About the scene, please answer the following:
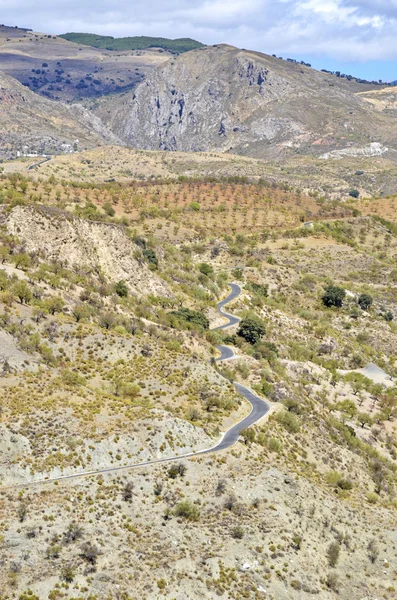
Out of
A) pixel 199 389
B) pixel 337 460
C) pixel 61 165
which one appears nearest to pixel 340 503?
pixel 337 460

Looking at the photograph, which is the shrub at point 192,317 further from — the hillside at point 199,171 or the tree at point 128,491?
the hillside at point 199,171

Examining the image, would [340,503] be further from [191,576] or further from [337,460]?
[191,576]

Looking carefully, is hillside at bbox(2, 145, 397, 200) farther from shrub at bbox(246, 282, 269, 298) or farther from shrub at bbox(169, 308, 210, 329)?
shrub at bbox(169, 308, 210, 329)

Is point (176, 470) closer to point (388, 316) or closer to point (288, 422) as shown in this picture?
point (288, 422)

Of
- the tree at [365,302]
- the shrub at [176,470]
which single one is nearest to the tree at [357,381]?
the tree at [365,302]

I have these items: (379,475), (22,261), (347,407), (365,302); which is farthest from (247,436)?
(365,302)

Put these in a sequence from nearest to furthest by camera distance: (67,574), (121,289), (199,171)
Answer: (67,574) → (121,289) → (199,171)
